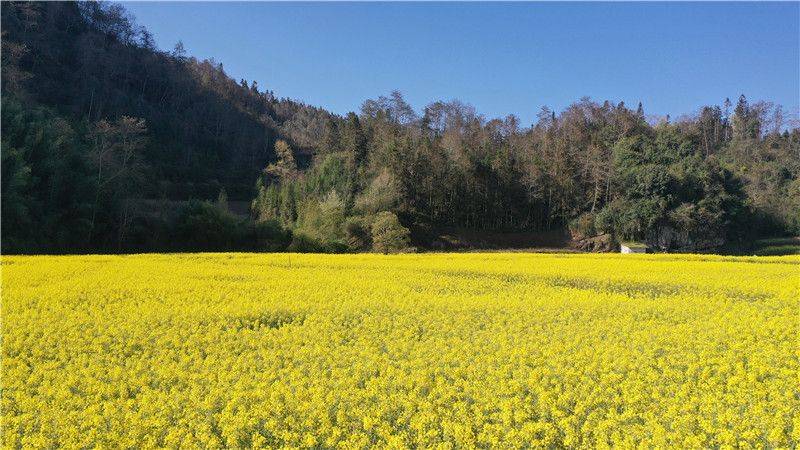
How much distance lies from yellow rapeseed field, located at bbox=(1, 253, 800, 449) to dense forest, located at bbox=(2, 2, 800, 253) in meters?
18.2

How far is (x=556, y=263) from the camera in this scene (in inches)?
630

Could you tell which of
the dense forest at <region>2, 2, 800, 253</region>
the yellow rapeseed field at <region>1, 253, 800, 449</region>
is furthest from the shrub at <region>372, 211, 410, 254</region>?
the yellow rapeseed field at <region>1, 253, 800, 449</region>

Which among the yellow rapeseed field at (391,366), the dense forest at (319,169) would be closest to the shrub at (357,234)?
the dense forest at (319,169)

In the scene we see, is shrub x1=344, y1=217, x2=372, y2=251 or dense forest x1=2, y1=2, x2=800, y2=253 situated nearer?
dense forest x1=2, y1=2, x2=800, y2=253

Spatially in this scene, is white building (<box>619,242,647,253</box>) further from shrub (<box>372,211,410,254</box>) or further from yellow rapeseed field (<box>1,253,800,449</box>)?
yellow rapeseed field (<box>1,253,800,449</box>)

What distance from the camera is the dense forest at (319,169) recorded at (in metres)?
27.5

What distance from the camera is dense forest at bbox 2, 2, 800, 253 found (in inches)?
1082

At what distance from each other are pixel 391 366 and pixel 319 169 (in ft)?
120

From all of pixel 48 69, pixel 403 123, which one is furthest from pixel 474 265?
pixel 48 69

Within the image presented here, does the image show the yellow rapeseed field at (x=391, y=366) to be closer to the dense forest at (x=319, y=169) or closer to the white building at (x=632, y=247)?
the dense forest at (x=319, y=169)

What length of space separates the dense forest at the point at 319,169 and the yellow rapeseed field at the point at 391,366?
18.2 metres

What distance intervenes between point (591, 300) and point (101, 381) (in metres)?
7.64

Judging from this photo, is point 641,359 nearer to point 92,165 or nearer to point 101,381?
point 101,381

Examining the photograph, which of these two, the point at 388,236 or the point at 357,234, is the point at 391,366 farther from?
the point at 357,234
